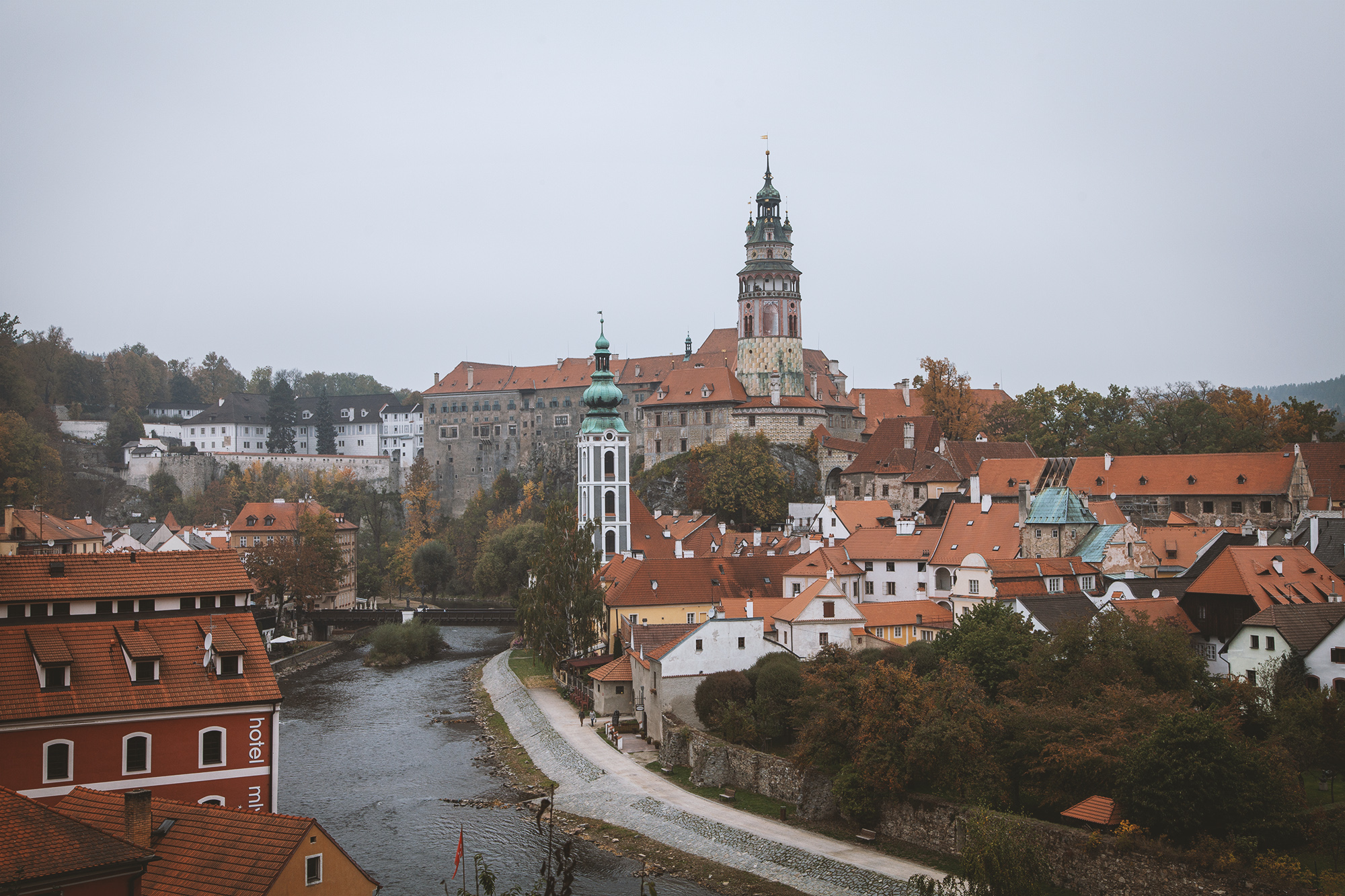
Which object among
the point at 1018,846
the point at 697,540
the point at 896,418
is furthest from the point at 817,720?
the point at 896,418

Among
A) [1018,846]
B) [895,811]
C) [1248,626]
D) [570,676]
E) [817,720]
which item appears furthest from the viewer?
[570,676]

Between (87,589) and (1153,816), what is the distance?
19.8 m

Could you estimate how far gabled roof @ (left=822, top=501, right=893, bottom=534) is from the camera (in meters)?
52.2

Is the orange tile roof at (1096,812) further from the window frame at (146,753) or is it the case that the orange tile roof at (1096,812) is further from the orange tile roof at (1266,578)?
the window frame at (146,753)

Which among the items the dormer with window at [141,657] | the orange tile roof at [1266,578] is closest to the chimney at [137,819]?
the dormer with window at [141,657]

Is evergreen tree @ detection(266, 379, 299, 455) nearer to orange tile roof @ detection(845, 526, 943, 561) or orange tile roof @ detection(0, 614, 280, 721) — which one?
orange tile roof @ detection(845, 526, 943, 561)

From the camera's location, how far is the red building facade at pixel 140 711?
64.8 ft

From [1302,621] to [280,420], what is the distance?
304 feet

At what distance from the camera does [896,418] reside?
6462cm

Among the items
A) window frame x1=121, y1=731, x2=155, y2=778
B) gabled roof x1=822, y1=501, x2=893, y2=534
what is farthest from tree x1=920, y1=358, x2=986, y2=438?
window frame x1=121, y1=731, x2=155, y2=778

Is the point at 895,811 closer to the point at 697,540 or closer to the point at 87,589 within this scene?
the point at 87,589

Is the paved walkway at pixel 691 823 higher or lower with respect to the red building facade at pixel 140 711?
lower

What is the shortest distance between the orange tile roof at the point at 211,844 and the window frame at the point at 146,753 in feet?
15.0

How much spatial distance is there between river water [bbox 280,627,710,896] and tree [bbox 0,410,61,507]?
2170 centimetres
